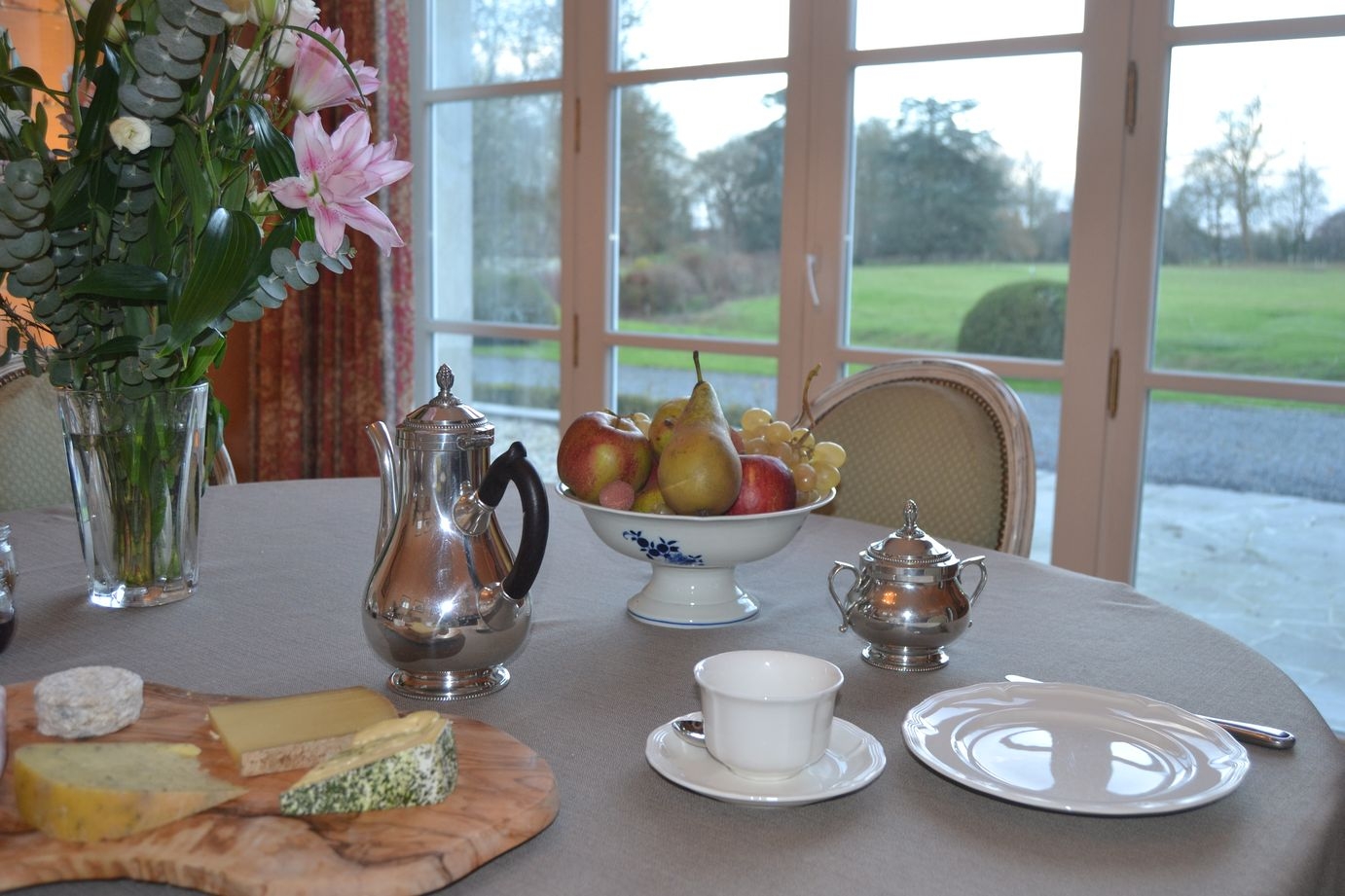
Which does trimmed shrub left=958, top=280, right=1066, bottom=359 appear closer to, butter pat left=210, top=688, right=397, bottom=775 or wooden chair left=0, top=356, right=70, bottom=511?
wooden chair left=0, top=356, right=70, bottom=511

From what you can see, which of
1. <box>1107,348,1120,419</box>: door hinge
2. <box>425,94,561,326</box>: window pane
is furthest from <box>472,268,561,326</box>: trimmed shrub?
<box>1107,348,1120,419</box>: door hinge

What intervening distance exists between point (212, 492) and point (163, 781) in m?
1.07

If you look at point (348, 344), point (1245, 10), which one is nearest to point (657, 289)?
point (348, 344)

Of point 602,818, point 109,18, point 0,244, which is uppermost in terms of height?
point 109,18

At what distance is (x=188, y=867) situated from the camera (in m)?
0.65

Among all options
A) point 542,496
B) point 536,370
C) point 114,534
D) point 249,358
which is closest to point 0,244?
point 114,534

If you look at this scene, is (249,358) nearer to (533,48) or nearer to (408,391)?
(408,391)

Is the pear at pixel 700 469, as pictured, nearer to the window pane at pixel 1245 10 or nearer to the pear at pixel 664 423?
the pear at pixel 664 423

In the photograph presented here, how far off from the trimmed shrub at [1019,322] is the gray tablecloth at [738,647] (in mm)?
1329

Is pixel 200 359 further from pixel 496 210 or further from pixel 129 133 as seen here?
pixel 496 210

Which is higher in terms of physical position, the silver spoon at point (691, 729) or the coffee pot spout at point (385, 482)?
the coffee pot spout at point (385, 482)

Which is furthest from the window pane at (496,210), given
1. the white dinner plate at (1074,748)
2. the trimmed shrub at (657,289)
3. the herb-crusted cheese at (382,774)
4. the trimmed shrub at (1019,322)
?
the herb-crusted cheese at (382,774)

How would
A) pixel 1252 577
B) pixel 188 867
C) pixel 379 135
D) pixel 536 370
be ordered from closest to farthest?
pixel 188 867, pixel 1252 577, pixel 379 135, pixel 536 370

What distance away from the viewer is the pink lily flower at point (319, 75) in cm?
108
